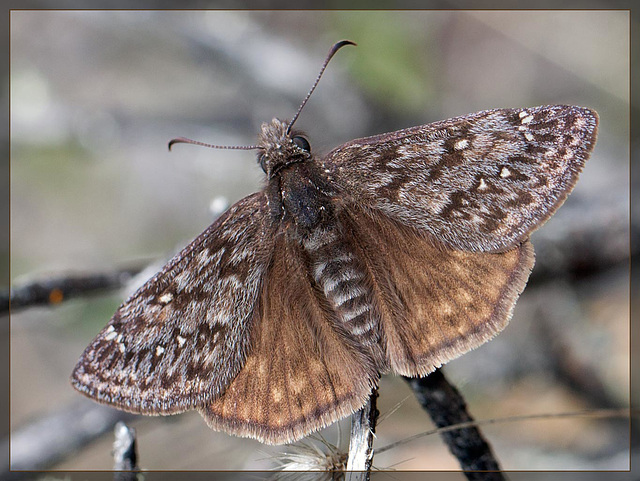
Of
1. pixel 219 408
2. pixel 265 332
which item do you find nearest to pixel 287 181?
pixel 265 332

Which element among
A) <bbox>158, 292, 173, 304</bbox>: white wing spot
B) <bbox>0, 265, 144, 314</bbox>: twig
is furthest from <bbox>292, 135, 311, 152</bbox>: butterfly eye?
<bbox>0, 265, 144, 314</bbox>: twig

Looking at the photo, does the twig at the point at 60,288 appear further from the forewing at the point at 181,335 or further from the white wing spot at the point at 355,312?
the white wing spot at the point at 355,312

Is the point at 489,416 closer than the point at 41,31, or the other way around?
the point at 489,416

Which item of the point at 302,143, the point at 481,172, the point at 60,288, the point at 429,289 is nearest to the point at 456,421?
the point at 429,289

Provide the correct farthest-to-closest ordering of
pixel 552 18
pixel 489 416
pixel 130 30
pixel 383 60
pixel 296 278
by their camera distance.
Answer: pixel 130 30 → pixel 552 18 → pixel 383 60 → pixel 489 416 → pixel 296 278

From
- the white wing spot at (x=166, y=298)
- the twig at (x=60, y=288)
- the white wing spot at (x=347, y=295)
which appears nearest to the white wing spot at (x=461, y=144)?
the white wing spot at (x=347, y=295)

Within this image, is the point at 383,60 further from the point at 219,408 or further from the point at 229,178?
the point at 219,408

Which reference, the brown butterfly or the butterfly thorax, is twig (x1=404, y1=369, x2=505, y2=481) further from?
the butterfly thorax

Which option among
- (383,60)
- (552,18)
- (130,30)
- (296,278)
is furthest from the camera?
(130,30)
